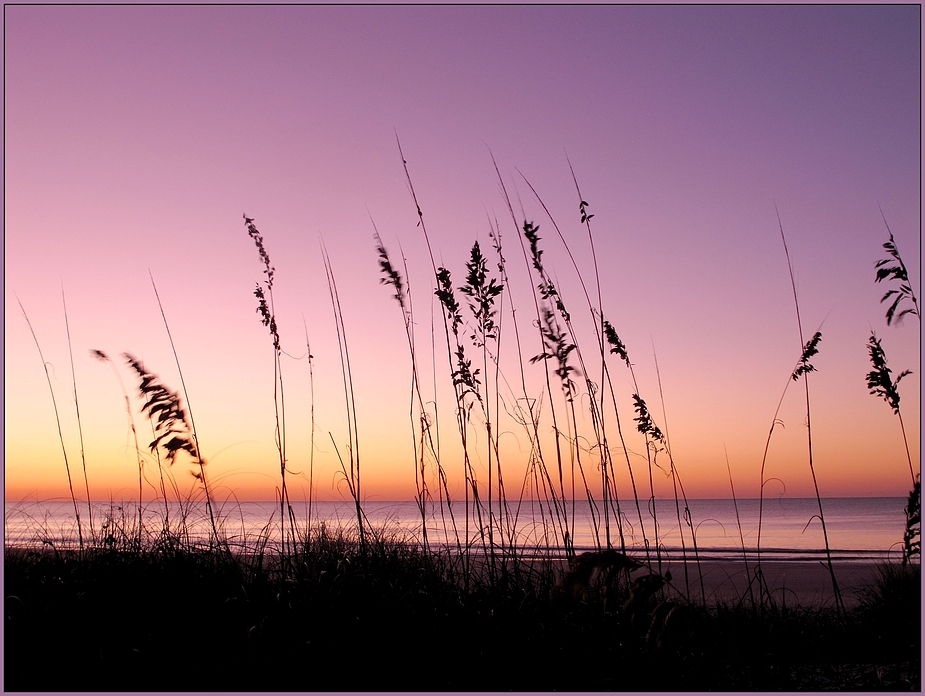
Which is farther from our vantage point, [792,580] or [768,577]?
[768,577]

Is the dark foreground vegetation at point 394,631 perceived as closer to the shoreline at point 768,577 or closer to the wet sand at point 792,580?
the shoreline at point 768,577

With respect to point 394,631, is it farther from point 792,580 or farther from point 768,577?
point 768,577

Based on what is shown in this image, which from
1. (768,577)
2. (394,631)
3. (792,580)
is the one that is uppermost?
(394,631)

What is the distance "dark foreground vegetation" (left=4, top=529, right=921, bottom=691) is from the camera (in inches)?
85.0

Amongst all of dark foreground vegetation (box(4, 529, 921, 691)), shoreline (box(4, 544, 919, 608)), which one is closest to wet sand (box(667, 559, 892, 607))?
shoreline (box(4, 544, 919, 608))

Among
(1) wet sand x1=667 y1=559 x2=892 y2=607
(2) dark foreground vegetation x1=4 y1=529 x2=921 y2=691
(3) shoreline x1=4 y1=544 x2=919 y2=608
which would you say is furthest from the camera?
(1) wet sand x1=667 y1=559 x2=892 y2=607

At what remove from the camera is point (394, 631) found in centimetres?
236

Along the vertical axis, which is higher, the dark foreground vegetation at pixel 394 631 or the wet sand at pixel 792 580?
the dark foreground vegetation at pixel 394 631

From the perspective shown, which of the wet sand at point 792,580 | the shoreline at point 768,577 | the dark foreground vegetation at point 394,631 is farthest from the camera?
the wet sand at point 792,580

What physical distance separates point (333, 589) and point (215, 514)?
1.08 meters

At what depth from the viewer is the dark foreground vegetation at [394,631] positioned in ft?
7.09

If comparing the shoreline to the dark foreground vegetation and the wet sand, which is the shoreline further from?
the dark foreground vegetation

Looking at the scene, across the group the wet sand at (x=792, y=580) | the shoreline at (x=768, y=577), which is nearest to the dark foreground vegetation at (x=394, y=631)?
the shoreline at (x=768, y=577)

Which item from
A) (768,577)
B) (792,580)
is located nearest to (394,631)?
(792,580)
